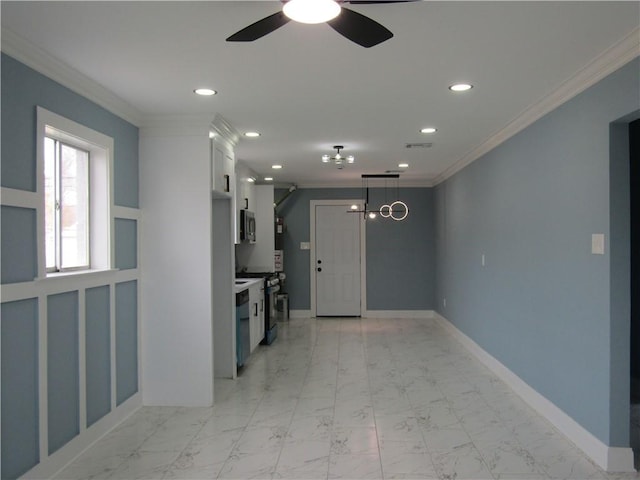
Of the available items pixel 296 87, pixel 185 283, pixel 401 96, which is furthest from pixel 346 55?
pixel 185 283

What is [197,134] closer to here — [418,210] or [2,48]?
[2,48]

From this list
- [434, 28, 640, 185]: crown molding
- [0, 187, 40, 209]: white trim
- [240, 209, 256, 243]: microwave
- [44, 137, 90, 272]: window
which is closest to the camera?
[0, 187, 40, 209]: white trim

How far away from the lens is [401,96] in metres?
3.59

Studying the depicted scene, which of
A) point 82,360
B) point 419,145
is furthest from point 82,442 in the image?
point 419,145

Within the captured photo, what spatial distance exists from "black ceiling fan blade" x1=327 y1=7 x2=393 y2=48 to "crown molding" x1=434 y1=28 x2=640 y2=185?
1459mm

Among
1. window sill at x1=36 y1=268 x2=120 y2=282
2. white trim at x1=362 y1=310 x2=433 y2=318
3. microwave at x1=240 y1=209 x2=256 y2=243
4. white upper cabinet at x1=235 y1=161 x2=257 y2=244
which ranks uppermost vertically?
white upper cabinet at x1=235 y1=161 x2=257 y2=244

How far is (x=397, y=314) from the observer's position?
8930 mm

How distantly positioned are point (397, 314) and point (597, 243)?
6090mm

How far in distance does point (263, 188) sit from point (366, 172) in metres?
1.64

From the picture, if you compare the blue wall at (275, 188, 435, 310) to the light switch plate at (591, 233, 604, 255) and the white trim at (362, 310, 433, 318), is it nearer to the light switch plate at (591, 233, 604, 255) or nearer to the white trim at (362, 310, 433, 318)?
the white trim at (362, 310, 433, 318)

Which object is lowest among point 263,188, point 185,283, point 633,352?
point 633,352

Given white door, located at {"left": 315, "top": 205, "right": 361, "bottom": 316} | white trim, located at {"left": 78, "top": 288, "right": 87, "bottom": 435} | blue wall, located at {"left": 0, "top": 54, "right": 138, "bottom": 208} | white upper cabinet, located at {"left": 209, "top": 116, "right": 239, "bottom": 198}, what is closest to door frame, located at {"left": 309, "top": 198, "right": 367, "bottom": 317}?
white door, located at {"left": 315, "top": 205, "right": 361, "bottom": 316}

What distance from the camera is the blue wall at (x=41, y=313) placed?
2500 mm

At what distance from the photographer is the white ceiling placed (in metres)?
2.27
